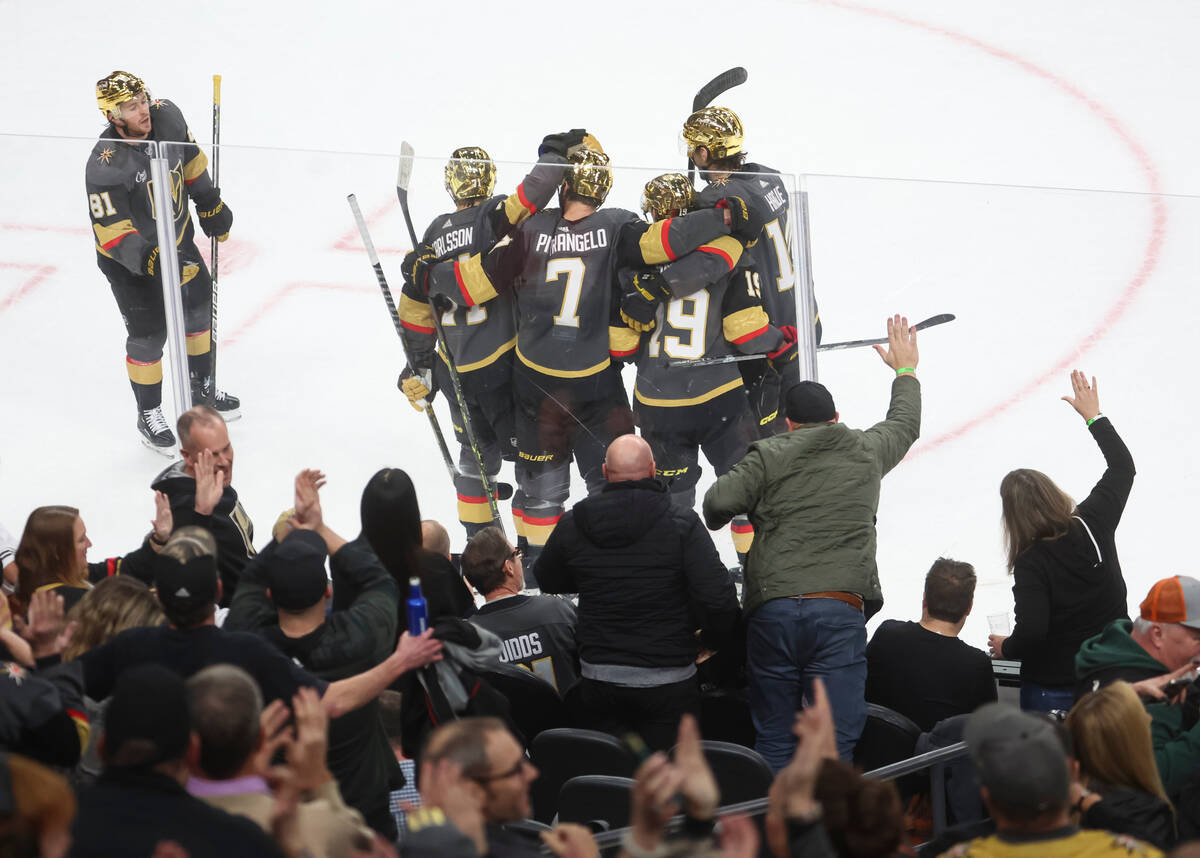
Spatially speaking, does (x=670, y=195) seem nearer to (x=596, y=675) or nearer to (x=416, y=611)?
(x=596, y=675)

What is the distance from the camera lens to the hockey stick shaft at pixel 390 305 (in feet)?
13.8

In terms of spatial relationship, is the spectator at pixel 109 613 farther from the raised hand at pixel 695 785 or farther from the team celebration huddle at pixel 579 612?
the raised hand at pixel 695 785

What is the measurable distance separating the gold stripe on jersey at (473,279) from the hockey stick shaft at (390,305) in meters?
0.22

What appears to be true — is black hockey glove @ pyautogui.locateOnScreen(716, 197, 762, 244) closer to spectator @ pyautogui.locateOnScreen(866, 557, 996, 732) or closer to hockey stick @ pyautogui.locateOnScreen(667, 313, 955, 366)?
hockey stick @ pyautogui.locateOnScreen(667, 313, 955, 366)

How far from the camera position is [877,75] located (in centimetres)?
839

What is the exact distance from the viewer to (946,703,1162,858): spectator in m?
1.97

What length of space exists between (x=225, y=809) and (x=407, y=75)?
7.05 metres

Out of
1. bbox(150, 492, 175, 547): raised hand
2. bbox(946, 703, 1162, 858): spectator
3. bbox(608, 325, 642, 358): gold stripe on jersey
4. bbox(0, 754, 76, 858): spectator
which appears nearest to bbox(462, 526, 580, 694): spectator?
bbox(150, 492, 175, 547): raised hand

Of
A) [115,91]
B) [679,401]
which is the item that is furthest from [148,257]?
[679,401]

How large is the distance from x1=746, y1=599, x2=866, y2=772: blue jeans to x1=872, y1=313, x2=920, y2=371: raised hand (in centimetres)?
89

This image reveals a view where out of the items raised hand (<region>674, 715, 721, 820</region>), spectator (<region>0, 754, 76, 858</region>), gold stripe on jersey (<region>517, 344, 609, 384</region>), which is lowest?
raised hand (<region>674, 715, 721, 820</region>)

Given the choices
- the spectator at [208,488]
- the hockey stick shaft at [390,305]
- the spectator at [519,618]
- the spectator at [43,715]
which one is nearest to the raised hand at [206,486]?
the spectator at [208,488]

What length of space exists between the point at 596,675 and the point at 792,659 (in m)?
0.46

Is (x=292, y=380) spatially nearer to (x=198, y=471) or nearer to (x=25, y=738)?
(x=198, y=471)
